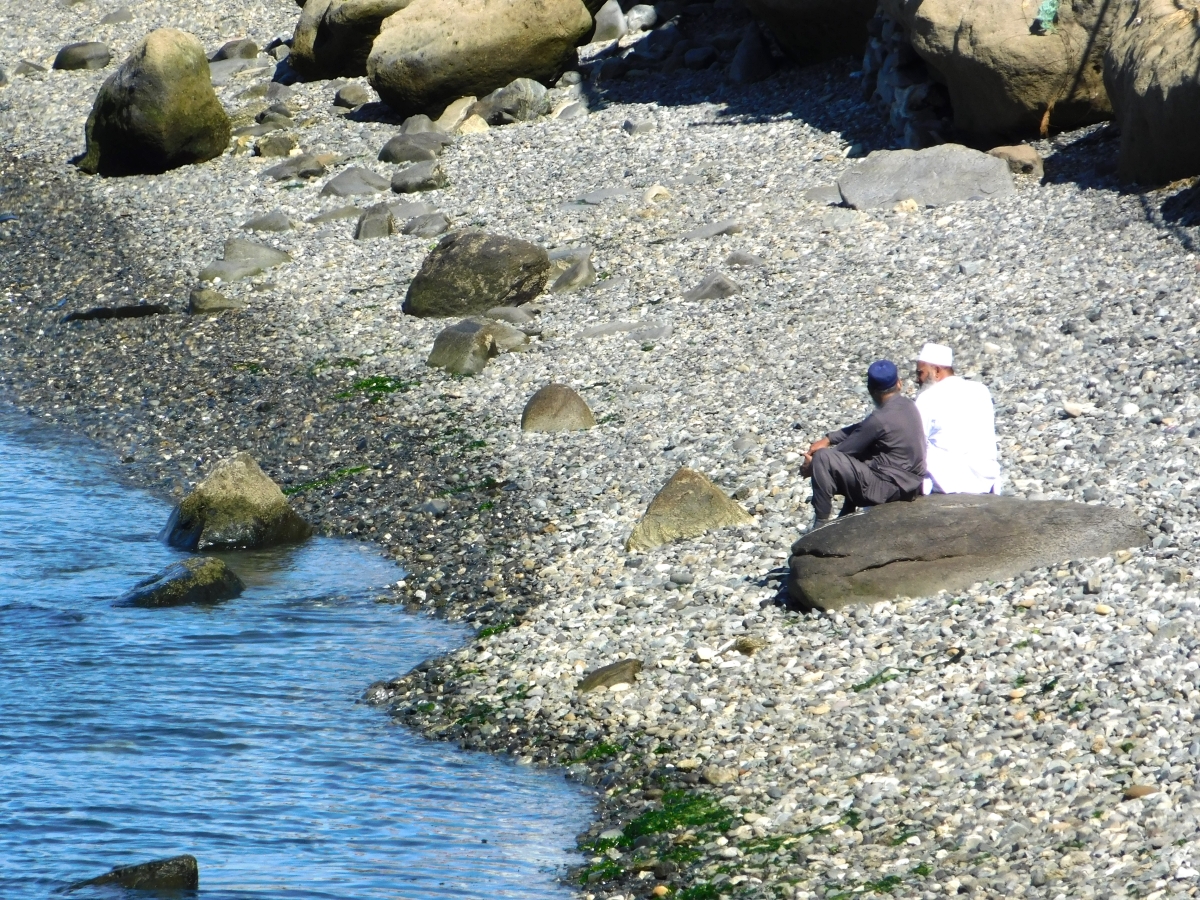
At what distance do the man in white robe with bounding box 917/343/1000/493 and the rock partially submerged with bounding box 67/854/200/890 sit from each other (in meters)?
5.86

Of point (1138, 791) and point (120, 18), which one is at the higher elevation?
point (1138, 791)

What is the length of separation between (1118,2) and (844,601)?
38.6 feet

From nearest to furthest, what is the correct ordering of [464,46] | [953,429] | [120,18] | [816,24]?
[953,429] < [816,24] < [464,46] < [120,18]

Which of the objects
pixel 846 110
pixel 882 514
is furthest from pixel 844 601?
pixel 846 110

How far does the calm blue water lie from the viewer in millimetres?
8805

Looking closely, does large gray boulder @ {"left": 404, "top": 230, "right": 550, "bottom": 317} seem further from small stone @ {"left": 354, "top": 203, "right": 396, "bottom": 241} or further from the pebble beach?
small stone @ {"left": 354, "top": 203, "right": 396, "bottom": 241}

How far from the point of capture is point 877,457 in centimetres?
1107

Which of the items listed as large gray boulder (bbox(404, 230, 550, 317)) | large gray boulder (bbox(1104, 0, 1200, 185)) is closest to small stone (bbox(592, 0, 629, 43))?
large gray boulder (bbox(404, 230, 550, 317))

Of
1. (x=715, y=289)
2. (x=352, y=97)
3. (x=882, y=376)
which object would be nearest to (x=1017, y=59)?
(x=715, y=289)

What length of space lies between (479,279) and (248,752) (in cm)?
1022

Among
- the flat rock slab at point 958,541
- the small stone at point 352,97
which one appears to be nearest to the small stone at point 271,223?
the small stone at point 352,97

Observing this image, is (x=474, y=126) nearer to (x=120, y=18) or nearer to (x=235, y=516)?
(x=120, y=18)

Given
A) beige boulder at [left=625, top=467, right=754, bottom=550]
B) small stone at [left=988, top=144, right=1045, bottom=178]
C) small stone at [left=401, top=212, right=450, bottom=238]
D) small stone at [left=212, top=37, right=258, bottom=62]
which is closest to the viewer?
beige boulder at [left=625, top=467, right=754, bottom=550]

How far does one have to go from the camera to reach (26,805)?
9.44 m
